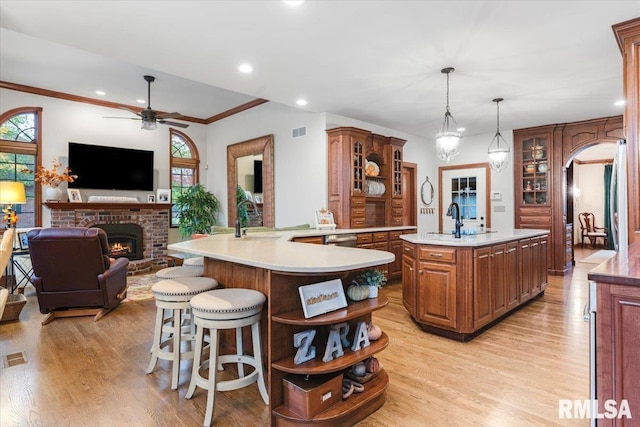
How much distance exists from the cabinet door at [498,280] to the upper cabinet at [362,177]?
92.1 inches

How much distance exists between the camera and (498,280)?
353 cm

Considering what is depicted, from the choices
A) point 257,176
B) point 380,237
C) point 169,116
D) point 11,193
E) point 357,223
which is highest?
point 169,116

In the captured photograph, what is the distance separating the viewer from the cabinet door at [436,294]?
3.22 metres

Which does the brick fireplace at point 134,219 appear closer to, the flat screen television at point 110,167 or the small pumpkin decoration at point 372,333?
the flat screen television at point 110,167

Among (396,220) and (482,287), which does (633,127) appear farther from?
(396,220)

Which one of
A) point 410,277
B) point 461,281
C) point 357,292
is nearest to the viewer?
point 357,292

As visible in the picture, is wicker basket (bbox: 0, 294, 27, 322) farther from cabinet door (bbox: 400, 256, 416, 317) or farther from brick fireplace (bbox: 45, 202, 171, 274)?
cabinet door (bbox: 400, 256, 416, 317)

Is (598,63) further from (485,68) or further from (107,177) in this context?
(107,177)

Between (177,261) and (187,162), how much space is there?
2889mm

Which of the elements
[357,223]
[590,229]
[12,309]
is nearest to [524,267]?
[357,223]

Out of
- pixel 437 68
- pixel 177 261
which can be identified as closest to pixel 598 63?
pixel 437 68

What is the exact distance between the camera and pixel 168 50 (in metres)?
3.31

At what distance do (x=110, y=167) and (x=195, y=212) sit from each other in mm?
1737

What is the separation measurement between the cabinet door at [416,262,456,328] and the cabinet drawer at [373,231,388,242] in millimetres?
2007
